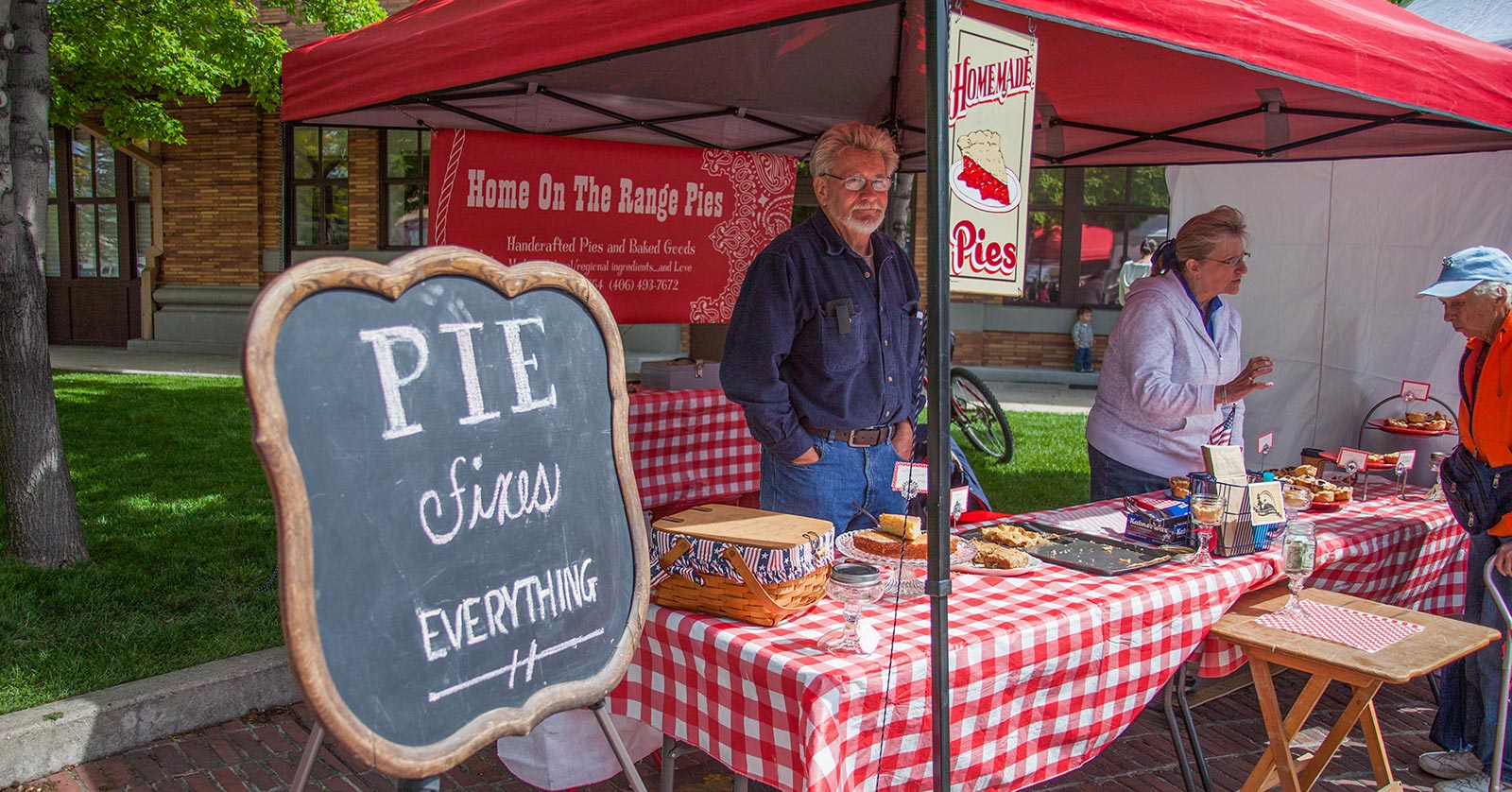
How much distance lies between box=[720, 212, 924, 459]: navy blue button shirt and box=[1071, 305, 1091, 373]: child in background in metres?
12.7

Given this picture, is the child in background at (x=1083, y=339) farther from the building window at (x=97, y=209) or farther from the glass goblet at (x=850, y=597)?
the building window at (x=97, y=209)

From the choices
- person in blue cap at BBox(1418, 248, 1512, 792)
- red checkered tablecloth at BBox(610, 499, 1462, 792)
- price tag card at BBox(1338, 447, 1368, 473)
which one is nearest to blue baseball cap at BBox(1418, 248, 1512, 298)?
person in blue cap at BBox(1418, 248, 1512, 792)

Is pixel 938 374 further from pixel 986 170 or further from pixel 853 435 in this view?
pixel 853 435

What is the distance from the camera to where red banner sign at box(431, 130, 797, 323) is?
15.8 feet

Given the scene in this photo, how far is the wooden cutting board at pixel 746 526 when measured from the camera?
2.31 metres

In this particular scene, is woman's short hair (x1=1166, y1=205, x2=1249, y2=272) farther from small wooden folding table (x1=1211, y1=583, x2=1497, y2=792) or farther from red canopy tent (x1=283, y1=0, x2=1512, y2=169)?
small wooden folding table (x1=1211, y1=583, x2=1497, y2=792)

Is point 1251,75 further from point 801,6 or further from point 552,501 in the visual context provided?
point 552,501

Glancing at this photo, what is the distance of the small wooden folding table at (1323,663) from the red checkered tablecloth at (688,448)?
270cm

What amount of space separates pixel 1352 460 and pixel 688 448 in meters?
2.81

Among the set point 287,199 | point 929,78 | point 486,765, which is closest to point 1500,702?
point 929,78

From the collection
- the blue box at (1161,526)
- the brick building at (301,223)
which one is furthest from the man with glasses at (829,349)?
the brick building at (301,223)

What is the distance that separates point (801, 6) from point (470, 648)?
55.0 inches

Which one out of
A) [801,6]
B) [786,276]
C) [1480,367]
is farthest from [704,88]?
[1480,367]

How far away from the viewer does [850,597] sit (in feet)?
7.47
